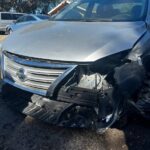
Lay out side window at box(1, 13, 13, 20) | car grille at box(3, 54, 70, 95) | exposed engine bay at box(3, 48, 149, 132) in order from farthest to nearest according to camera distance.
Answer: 1. side window at box(1, 13, 13, 20)
2. car grille at box(3, 54, 70, 95)
3. exposed engine bay at box(3, 48, 149, 132)

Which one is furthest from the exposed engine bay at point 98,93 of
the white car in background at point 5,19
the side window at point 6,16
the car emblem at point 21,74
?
the side window at point 6,16

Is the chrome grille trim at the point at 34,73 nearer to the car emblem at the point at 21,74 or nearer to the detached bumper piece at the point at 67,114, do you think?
the car emblem at the point at 21,74

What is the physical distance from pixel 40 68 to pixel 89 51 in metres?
0.61

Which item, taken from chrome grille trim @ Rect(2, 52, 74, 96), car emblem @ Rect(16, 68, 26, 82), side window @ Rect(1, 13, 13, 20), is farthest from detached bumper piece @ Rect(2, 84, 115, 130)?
side window @ Rect(1, 13, 13, 20)

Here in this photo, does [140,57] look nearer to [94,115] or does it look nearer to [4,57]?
[94,115]

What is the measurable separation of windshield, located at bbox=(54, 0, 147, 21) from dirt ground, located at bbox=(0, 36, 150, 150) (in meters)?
1.45

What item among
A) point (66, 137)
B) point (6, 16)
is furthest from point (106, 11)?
point (6, 16)

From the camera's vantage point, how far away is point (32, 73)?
385cm

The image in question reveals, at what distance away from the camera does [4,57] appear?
14.3 ft

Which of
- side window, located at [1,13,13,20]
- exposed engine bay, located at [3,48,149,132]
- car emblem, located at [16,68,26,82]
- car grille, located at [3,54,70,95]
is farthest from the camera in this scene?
side window, located at [1,13,13,20]

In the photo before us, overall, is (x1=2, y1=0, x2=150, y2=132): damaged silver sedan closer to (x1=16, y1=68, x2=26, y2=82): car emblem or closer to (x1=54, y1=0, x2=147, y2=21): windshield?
(x1=16, y1=68, x2=26, y2=82): car emblem

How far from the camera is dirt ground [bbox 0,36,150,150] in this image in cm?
372

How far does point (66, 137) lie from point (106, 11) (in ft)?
6.69

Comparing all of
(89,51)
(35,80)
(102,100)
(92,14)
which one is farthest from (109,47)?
(92,14)
